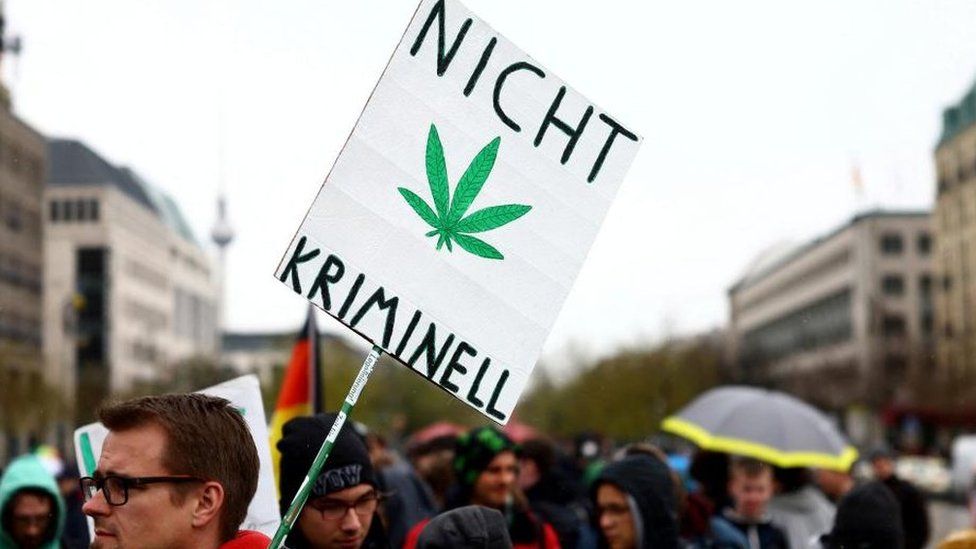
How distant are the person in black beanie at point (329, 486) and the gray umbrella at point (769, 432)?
4120 mm

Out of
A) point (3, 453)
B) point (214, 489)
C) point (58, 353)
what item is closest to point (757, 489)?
point (214, 489)

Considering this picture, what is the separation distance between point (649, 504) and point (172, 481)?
9.79 feet

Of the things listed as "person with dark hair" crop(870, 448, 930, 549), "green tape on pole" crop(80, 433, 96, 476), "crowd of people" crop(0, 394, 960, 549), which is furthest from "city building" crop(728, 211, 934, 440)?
"green tape on pole" crop(80, 433, 96, 476)

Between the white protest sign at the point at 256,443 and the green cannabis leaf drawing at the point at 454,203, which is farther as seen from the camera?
the white protest sign at the point at 256,443

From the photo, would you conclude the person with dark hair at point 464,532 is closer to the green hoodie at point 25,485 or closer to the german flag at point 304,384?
the green hoodie at point 25,485

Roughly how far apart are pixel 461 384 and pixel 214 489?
0.82 meters

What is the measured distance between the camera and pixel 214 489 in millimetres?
3244

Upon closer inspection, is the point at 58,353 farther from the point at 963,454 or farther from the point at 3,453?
the point at 963,454

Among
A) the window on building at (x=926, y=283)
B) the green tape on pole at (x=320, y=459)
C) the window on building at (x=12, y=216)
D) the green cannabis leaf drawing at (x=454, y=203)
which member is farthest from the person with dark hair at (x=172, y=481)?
the window on building at (x=926, y=283)

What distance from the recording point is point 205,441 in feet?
10.7

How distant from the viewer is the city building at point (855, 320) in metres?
94.9

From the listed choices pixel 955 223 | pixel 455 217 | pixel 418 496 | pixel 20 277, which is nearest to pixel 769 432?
pixel 418 496

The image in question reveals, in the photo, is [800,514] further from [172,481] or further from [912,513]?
[172,481]

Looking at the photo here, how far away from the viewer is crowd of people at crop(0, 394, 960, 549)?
3.24 metres
